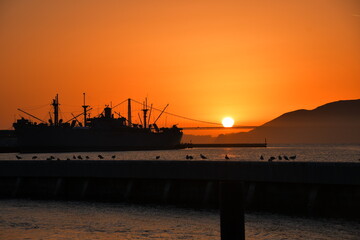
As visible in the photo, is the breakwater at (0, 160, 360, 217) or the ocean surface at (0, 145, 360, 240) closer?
the ocean surface at (0, 145, 360, 240)

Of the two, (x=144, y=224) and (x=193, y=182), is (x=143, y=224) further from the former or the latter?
(x=193, y=182)

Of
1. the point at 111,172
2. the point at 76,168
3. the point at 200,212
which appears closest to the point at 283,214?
the point at 200,212

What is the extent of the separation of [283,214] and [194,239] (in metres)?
7.91

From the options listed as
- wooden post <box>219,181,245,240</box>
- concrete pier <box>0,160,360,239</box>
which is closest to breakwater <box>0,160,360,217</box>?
concrete pier <box>0,160,360,239</box>

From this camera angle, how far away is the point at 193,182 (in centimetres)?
3972

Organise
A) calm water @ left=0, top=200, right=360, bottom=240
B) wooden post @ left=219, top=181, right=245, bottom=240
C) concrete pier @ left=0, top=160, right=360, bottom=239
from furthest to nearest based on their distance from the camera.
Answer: concrete pier @ left=0, top=160, right=360, bottom=239, calm water @ left=0, top=200, right=360, bottom=240, wooden post @ left=219, top=181, right=245, bottom=240

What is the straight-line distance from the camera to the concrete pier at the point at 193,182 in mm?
33844

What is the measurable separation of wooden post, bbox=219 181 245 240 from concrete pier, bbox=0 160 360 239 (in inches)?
764

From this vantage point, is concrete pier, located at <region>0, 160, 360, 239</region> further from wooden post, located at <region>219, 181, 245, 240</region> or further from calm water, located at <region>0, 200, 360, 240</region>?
wooden post, located at <region>219, 181, 245, 240</region>

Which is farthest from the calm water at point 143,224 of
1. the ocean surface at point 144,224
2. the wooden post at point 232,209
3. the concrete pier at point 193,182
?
the wooden post at point 232,209

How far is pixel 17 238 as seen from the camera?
95.7ft

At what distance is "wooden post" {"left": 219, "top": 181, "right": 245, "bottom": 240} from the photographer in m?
13.0

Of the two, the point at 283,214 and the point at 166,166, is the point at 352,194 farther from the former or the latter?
the point at 166,166

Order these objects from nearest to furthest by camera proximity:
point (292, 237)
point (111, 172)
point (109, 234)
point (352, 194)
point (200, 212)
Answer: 1. point (292, 237)
2. point (109, 234)
3. point (352, 194)
4. point (200, 212)
5. point (111, 172)
